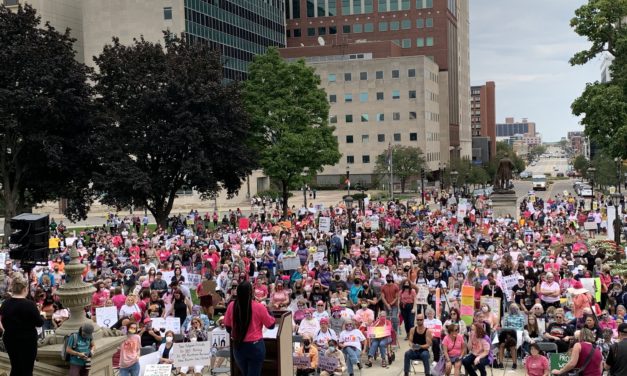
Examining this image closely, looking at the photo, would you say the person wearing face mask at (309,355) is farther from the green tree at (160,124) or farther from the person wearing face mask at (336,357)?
the green tree at (160,124)

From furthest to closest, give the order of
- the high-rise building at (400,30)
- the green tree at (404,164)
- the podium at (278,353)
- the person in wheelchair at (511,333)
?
the high-rise building at (400,30), the green tree at (404,164), the person in wheelchair at (511,333), the podium at (278,353)

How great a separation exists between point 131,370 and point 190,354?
1.25 m

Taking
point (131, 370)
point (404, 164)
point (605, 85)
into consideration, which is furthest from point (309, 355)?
point (404, 164)

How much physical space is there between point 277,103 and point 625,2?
1006 inches

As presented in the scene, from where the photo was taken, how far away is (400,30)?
13462 cm

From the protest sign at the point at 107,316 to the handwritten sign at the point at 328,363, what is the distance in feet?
16.0

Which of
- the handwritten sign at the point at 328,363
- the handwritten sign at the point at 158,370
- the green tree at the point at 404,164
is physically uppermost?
the green tree at the point at 404,164

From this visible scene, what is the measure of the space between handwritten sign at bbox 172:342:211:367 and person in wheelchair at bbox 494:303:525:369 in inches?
248

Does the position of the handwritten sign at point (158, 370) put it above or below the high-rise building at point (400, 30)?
below

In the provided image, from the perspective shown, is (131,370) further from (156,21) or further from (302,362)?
(156,21)

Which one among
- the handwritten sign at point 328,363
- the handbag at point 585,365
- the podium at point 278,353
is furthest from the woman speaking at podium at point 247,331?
the handwritten sign at point 328,363

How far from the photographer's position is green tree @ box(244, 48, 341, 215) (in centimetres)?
5556

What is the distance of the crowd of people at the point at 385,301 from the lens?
1484 cm

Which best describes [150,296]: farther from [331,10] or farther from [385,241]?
[331,10]
